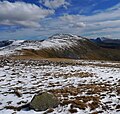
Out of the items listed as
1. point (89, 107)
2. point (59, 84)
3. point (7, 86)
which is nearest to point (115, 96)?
point (89, 107)

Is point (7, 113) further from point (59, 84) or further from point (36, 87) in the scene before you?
point (59, 84)

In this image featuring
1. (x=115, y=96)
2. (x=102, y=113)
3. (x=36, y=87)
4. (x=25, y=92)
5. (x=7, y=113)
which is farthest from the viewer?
(x=36, y=87)

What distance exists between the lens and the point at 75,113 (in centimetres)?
1994

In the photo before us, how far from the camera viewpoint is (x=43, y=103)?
2153cm

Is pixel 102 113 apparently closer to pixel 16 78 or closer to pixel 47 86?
pixel 47 86

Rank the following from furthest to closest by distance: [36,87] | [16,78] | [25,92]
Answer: [16,78] < [36,87] < [25,92]

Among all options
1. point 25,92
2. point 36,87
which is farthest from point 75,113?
point 36,87

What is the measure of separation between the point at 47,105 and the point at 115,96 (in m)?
7.19

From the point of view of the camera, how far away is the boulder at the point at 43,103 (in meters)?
21.3

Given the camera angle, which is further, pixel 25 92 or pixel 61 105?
pixel 25 92

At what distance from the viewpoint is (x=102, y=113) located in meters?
19.5

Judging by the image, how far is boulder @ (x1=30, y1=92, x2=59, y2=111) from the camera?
2131 centimetres

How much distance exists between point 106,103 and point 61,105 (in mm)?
4066

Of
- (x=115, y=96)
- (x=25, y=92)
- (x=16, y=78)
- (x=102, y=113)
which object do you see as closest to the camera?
(x=102, y=113)
